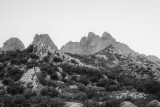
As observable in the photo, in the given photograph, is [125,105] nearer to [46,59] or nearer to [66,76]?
[66,76]

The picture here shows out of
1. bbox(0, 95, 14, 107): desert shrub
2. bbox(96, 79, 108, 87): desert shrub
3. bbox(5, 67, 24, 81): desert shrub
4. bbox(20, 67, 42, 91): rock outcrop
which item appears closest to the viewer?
bbox(0, 95, 14, 107): desert shrub

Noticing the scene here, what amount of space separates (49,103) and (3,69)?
A: 13634 millimetres

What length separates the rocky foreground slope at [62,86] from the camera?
1334 centimetres

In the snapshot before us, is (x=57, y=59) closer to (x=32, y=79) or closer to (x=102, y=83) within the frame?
(x=32, y=79)

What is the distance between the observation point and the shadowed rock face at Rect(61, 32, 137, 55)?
4168 inches

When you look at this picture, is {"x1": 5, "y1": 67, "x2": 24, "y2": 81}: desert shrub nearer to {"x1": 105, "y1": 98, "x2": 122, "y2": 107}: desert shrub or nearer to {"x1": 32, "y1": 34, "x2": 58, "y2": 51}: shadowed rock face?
{"x1": 105, "y1": 98, "x2": 122, "y2": 107}: desert shrub

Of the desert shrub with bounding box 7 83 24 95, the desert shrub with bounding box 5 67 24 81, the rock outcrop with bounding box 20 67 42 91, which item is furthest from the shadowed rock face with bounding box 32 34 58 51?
the desert shrub with bounding box 7 83 24 95

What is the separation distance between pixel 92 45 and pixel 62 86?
3553 inches

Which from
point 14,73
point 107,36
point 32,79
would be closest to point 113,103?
point 32,79

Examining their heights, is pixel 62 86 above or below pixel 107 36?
below

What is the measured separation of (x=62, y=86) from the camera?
751 inches

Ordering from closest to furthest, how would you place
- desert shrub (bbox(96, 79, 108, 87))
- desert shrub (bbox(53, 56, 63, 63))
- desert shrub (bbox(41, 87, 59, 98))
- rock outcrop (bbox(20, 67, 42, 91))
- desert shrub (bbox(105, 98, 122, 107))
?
desert shrub (bbox(105, 98, 122, 107))
desert shrub (bbox(41, 87, 59, 98))
rock outcrop (bbox(20, 67, 42, 91))
desert shrub (bbox(96, 79, 108, 87))
desert shrub (bbox(53, 56, 63, 63))

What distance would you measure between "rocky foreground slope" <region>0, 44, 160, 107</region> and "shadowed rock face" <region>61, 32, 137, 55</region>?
Answer: 7436cm

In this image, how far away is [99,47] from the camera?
10306cm
